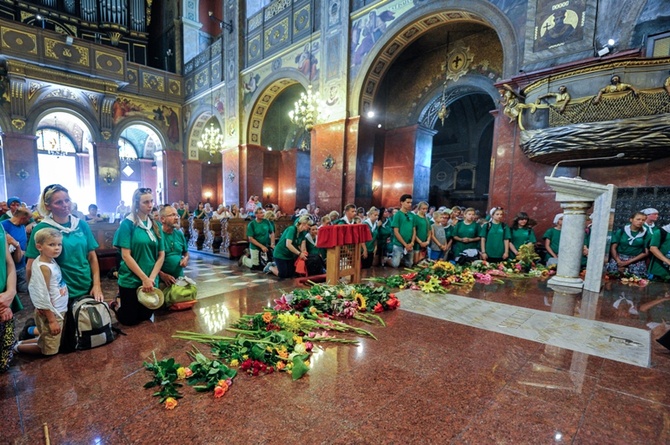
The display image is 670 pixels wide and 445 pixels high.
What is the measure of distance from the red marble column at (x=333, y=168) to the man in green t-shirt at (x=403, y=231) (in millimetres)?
4166

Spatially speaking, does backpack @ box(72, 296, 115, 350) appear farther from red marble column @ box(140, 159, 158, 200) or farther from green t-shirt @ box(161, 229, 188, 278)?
red marble column @ box(140, 159, 158, 200)

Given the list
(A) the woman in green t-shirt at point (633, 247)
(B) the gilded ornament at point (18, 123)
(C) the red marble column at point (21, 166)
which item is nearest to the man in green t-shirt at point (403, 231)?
(A) the woman in green t-shirt at point (633, 247)

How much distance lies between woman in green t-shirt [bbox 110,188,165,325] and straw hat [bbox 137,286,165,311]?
38mm

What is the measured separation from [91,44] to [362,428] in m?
18.4

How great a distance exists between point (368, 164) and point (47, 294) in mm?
9174

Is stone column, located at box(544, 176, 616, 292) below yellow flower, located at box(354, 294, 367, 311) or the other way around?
the other way around

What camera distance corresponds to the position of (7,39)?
12.1 m

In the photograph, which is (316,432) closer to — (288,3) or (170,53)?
(288,3)

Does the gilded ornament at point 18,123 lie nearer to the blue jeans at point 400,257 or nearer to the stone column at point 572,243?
the blue jeans at point 400,257

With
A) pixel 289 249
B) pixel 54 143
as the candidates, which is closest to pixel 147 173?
pixel 54 143

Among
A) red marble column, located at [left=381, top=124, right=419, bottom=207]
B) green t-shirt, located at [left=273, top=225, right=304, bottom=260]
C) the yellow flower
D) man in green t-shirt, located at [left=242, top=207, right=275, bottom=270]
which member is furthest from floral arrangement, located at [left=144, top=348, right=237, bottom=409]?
red marble column, located at [left=381, top=124, right=419, bottom=207]

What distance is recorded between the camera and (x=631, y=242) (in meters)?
5.27

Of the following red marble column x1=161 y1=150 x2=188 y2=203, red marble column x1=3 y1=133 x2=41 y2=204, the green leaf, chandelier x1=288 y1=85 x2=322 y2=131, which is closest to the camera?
the green leaf

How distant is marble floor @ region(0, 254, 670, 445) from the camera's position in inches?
66.0
